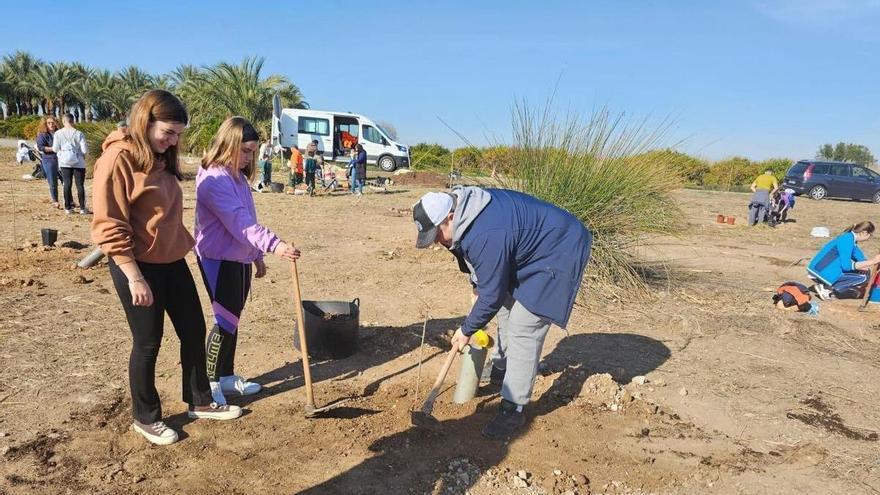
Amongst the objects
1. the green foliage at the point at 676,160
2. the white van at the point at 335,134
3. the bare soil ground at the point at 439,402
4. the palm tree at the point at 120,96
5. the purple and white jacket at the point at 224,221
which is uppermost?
the palm tree at the point at 120,96

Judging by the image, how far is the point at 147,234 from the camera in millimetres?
2652

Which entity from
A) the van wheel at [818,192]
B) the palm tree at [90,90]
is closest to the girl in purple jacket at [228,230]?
the van wheel at [818,192]

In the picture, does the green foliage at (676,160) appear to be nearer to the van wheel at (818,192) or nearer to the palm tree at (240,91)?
the van wheel at (818,192)

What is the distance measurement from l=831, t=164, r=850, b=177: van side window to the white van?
1591cm

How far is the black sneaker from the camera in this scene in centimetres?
333

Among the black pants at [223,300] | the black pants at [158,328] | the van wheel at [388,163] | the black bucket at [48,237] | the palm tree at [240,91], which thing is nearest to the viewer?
the black pants at [158,328]

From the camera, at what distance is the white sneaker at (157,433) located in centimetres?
301

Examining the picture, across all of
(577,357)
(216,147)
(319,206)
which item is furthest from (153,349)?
(319,206)

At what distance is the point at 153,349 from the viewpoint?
283 cm

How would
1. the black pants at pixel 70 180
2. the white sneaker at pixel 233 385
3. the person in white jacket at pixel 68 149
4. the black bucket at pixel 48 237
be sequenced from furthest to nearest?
the black pants at pixel 70 180, the person in white jacket at pixel 68 149, the black bucket at pixel 48 237, the white sneaker at pixel 233 385

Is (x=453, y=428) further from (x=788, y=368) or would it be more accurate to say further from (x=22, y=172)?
(x=22, y=172)

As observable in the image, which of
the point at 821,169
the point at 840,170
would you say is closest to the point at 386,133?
the point at 821,169

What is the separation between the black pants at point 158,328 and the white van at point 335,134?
840 inches

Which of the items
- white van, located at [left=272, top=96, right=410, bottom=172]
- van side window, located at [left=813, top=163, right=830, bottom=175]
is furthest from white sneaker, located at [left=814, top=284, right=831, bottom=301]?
white van, located at [left=272, top=96, right=410, bottom=172]
